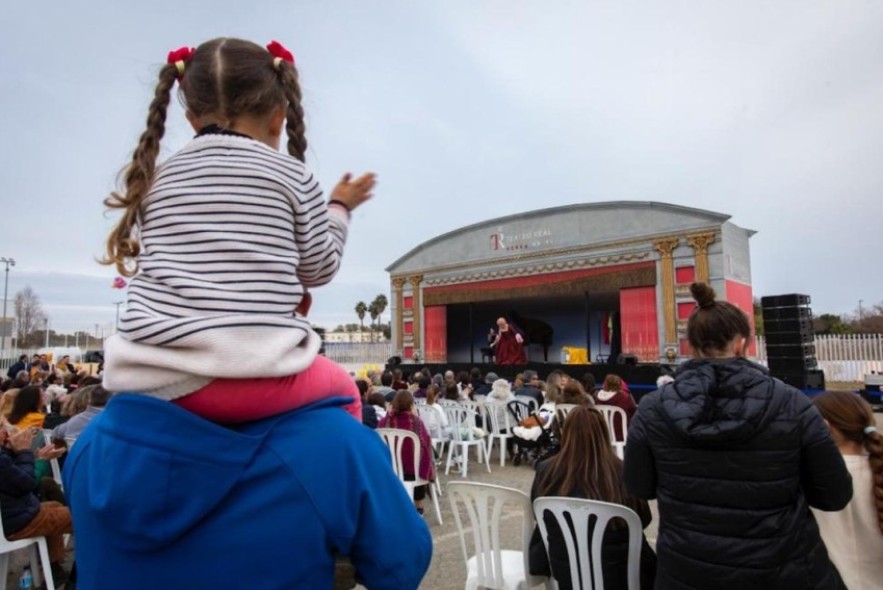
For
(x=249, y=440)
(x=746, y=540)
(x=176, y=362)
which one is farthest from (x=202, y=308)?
(x=746, y=540)

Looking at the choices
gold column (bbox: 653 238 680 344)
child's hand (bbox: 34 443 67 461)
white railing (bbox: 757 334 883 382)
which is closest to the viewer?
child's hand (bbox: 34 443 67 461)

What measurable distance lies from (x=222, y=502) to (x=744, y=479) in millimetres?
1536

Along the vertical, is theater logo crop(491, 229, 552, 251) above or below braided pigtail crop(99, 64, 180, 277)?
above

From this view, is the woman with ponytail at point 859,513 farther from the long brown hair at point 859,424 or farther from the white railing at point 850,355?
the white railing at point 850,355

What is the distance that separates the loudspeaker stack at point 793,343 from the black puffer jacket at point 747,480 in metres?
9.32

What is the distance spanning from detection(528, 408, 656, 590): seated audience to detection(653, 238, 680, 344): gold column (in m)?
11.9

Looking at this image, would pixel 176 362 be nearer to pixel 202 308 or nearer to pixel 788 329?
pixel 202 308

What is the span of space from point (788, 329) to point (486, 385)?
221 inches

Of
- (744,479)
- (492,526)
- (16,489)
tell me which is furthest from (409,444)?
(744,479)

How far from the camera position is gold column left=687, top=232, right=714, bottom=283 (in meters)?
12.9

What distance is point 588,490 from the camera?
2232 mm

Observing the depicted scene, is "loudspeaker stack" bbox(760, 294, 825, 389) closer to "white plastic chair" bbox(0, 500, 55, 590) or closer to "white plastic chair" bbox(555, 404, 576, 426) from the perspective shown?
"white plastic chair" bbox(555, 404, 576, 426)

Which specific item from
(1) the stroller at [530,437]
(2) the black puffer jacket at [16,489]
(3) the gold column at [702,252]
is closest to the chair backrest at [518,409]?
(1) the stroller at [530,437]

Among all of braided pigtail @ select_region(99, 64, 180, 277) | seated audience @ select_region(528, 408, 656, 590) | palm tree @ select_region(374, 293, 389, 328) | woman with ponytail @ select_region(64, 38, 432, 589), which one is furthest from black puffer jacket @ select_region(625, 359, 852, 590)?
palm tree @ select_region(374, 293, 389, 328)
